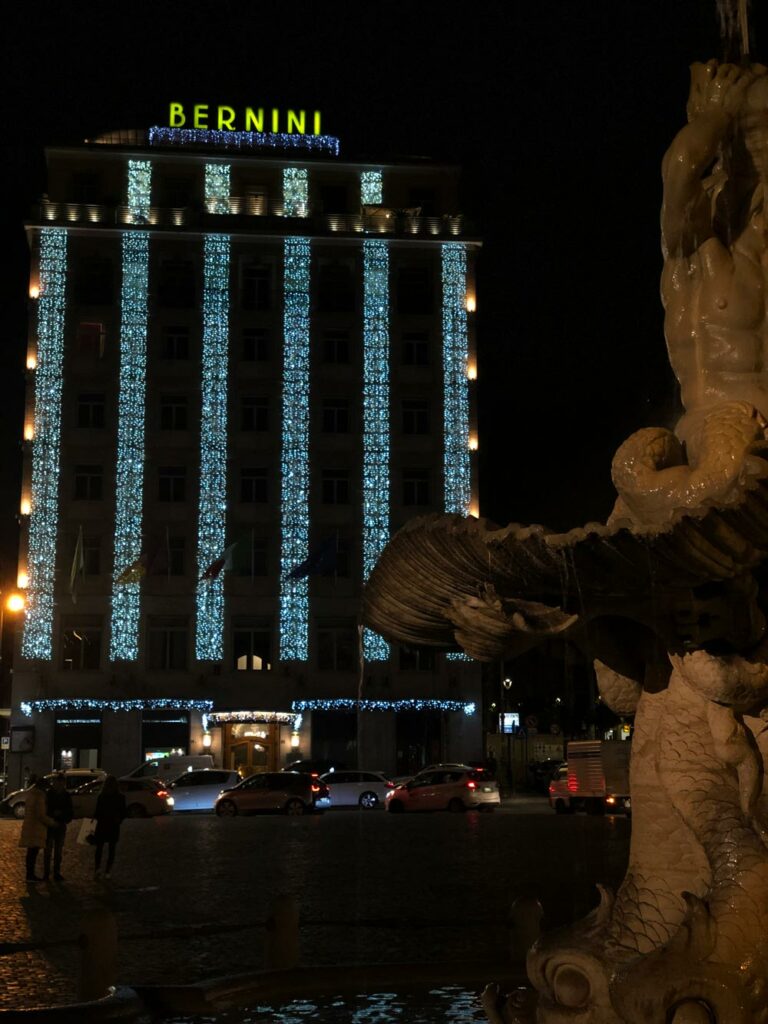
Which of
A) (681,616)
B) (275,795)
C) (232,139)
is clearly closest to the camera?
(681,616)

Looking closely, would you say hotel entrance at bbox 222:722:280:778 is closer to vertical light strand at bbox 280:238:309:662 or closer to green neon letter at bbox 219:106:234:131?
vertical light strand at bbox 280:238:309:662

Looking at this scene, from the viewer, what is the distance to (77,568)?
46938mm

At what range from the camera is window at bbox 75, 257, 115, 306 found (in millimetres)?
51188

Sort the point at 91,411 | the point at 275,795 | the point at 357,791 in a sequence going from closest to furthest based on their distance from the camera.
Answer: the point at 275,795 → the point at 357,791 → the point at 91,411

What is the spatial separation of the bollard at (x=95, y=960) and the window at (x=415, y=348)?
144 ft

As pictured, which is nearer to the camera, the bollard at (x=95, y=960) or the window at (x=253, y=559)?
the bollard at (x=95, y=960)

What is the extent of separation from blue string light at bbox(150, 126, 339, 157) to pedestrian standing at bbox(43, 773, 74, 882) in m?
38.8

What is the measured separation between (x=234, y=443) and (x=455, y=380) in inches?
341

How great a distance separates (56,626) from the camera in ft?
159

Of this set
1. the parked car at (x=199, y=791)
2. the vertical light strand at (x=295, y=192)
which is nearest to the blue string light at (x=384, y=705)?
the parked car at (x=199, y=791)

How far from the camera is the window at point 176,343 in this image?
5125 centimetres

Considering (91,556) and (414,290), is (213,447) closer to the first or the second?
(91,556)

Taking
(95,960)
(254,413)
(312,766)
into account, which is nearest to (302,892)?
(95,960)

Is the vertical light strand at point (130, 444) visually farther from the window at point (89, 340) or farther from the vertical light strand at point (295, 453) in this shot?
the vertical light strand at point (295, 453)
